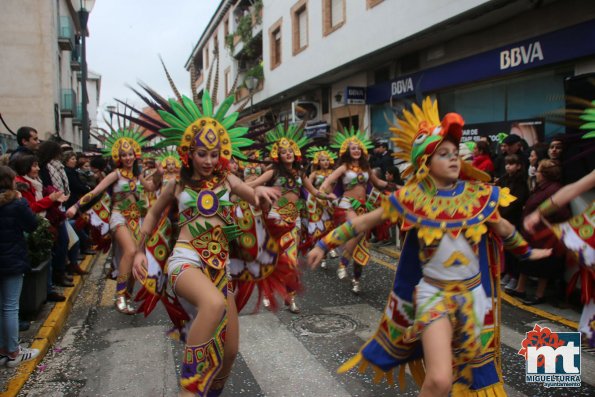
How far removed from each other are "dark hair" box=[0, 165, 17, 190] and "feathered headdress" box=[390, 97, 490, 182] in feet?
10.7

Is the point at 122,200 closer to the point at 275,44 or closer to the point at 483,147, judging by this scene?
the point at 483,147

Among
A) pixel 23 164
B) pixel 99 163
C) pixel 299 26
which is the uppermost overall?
pixel 299 26

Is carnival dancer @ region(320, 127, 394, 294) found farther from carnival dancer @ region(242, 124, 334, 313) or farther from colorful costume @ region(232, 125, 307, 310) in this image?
colorful costume @ region(232, 125, 307, 310)

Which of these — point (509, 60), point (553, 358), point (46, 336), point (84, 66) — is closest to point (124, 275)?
point (46, 336)

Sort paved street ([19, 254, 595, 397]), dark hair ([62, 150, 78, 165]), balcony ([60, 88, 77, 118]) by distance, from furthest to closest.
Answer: balcony ([60, 88, 77, 118]) → dark hair ([62, 150, 78, 165]) → paved street ([19, 254, 595, 397])

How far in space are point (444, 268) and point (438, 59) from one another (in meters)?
11.3

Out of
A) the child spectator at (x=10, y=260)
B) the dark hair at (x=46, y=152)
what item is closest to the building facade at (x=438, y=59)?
the child spectator at (x=10, y=260)

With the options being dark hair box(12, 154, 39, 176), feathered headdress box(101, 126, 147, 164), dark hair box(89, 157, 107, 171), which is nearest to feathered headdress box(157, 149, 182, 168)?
dark hair box(89, 157, 107, 171)

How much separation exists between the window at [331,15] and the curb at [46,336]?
1272 cm

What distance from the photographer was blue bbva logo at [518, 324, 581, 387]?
427cm

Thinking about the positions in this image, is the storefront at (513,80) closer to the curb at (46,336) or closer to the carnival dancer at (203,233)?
the carnival dancer at (203,233)

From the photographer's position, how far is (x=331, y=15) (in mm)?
18094

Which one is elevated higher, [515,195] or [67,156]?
[67,156]

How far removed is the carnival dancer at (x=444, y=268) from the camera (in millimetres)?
3146
